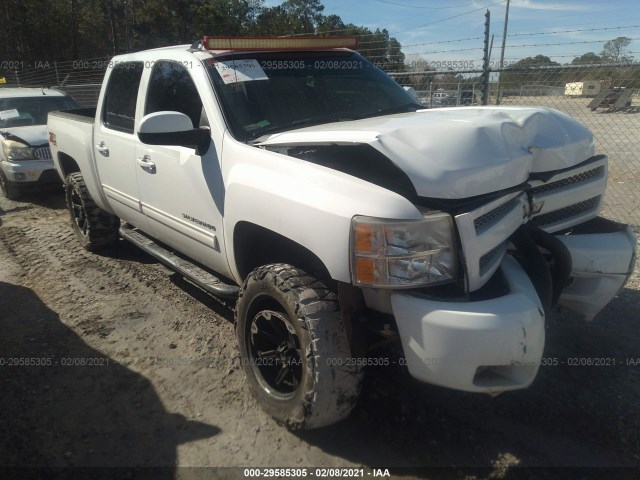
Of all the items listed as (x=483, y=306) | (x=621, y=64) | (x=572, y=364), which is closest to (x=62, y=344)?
(x=483, y=306)

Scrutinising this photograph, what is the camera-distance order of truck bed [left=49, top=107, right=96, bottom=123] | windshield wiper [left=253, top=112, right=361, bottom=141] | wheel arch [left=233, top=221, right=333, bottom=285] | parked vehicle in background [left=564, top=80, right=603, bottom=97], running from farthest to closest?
1. parked vehicle in background [left=564, top=80, right=603, bottom=97]
2. truck bed [left=49, top=107, right=96, bottom=123]
3. windshield wiper [left=253, top=112, right=361, bottom=141]
4. wheel arch [left=233, top=221, right=333, bottom=285]

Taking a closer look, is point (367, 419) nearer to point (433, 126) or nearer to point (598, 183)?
point (433, 126)

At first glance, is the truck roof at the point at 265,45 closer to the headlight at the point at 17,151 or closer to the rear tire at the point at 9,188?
the headlight at the point at 17,151

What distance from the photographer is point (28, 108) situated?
28.3 ft

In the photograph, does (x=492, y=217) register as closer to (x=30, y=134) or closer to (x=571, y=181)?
(x=571, y=181)

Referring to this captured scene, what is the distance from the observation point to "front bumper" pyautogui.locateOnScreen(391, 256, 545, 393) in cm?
200

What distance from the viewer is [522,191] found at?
257 cm

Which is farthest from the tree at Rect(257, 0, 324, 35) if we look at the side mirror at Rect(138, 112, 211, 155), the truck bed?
the side mirror at Rect(138, 112, 211, 155)

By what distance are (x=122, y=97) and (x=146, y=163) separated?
97 centimetres

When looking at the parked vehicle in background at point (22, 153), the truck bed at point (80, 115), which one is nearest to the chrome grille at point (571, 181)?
the truck bed at point (80, 115)

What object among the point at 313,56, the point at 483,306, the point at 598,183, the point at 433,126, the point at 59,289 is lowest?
the point at 59,289

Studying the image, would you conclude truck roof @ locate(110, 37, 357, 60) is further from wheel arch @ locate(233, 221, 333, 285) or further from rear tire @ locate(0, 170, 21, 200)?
rear tire @ locate(0, 170, 21, 200)

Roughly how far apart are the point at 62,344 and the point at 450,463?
280cm

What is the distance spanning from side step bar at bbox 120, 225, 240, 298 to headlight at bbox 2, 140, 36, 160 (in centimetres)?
395
